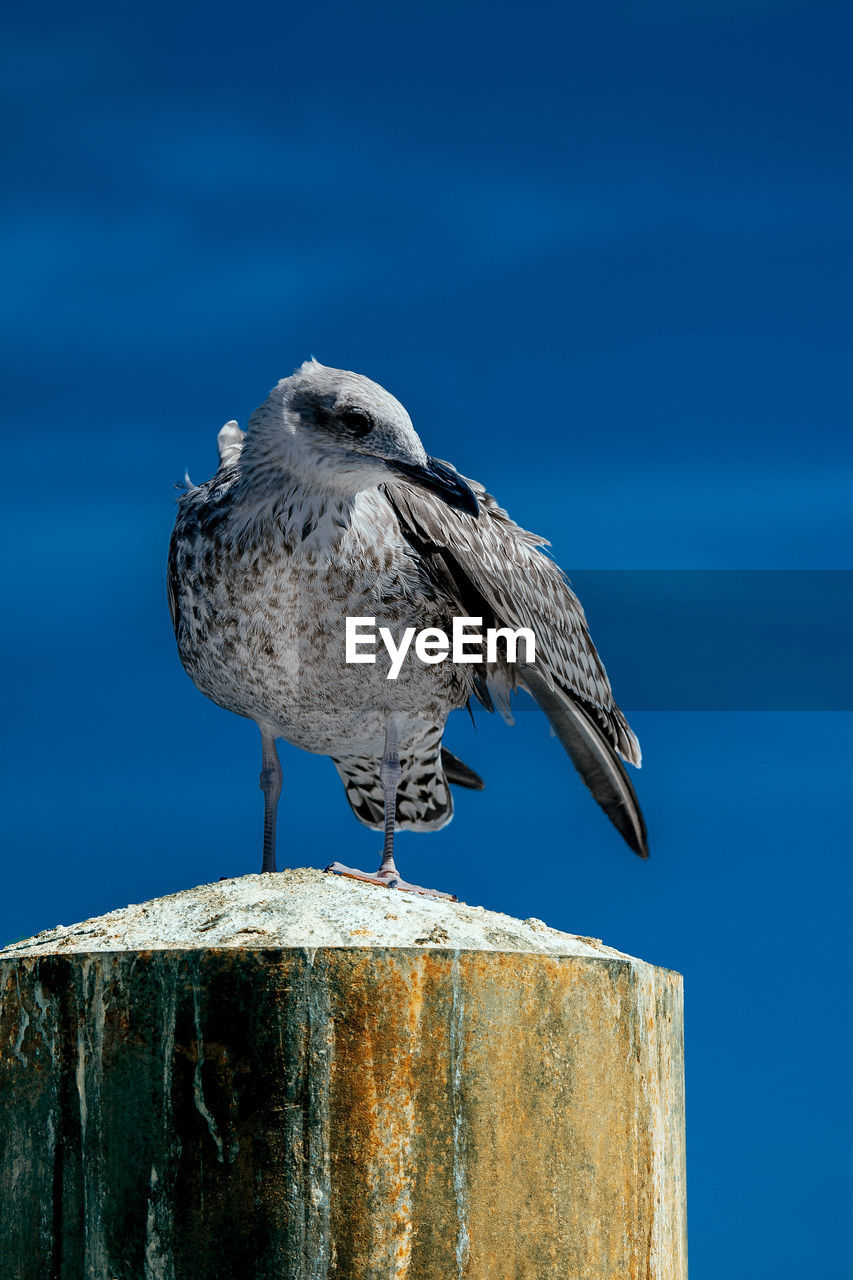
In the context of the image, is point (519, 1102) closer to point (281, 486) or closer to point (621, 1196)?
point (621, 1196)

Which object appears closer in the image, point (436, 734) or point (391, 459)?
point (391, 459)

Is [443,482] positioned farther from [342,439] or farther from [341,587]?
[341,587]

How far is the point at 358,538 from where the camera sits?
6969 millimetres

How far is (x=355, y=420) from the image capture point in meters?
6.67

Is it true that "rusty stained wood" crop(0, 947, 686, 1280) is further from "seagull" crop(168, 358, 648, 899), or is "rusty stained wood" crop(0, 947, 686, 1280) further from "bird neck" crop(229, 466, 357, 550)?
"bird neck" crop(229, 466, 357, 550)

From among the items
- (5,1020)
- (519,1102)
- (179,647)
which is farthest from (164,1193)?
(179,647)

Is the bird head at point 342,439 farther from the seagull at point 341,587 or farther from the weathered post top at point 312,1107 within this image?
the weathered post top at point 312,1107

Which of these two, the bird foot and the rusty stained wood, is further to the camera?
the bird foot

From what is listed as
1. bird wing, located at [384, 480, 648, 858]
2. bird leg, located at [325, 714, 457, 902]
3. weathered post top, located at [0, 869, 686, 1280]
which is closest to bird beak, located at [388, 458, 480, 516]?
bird wing, located at [384, 480, 648, 858]

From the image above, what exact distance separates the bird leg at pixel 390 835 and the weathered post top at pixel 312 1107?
1243 mm

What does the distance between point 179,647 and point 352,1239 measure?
368 centimetres

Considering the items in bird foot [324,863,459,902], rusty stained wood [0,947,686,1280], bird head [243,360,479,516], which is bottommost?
rusty stained wood [0,947,686,1280]

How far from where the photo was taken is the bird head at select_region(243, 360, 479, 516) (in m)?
6.60

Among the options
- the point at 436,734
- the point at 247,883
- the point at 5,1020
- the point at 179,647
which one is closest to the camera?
the point at 5,1020
